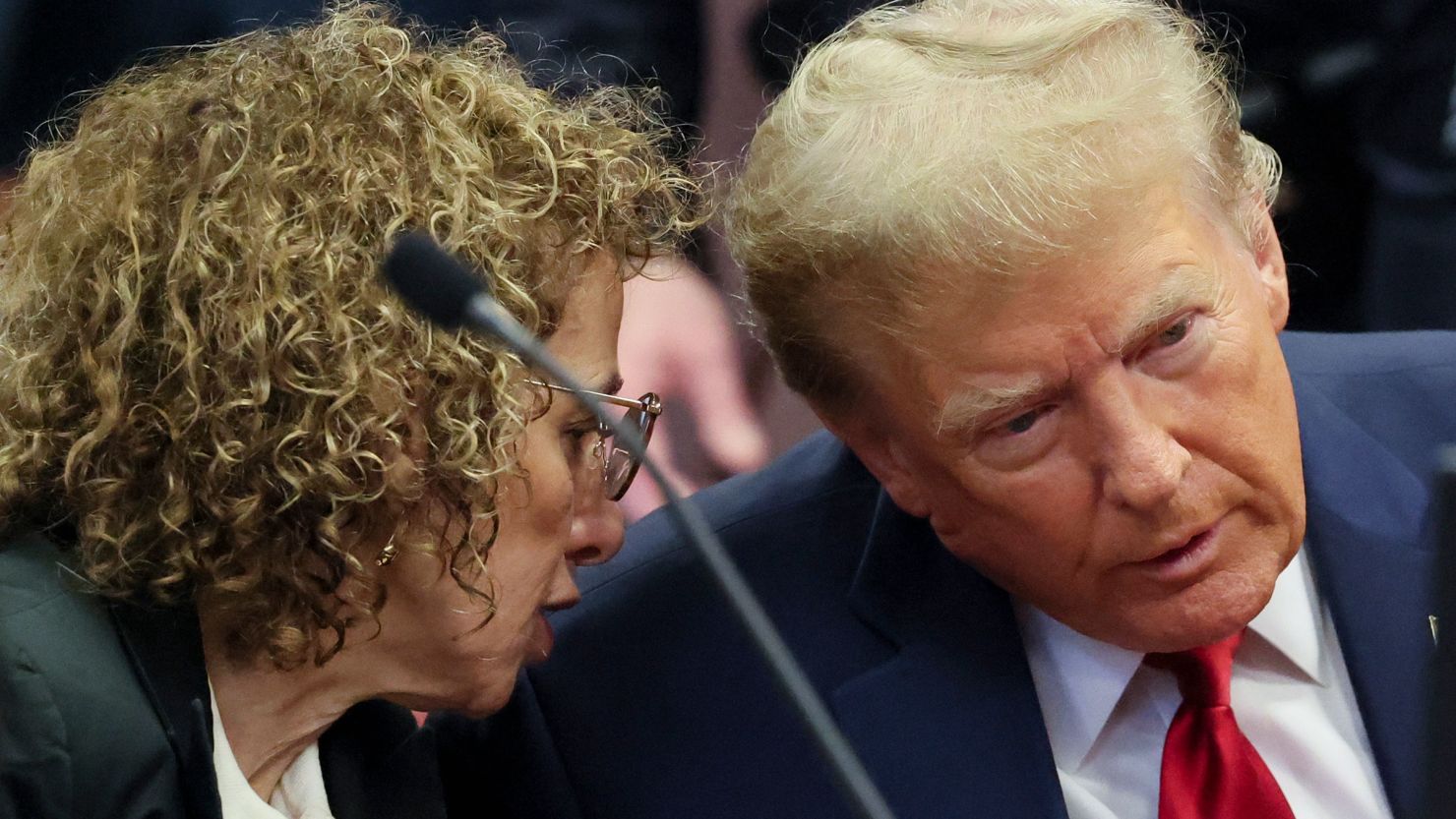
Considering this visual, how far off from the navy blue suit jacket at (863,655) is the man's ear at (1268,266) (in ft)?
0.66

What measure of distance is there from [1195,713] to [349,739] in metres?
0.95

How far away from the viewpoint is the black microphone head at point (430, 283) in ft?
3.48

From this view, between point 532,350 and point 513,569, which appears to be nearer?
point 532,350

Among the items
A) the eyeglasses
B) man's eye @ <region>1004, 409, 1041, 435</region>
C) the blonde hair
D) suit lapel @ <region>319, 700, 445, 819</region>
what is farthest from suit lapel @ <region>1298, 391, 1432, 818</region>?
suit lapel @ <region>319, 700, 445, 819</region>

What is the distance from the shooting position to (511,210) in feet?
5.37

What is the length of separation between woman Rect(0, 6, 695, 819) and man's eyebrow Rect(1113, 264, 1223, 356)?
55cm

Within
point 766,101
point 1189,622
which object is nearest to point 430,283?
point 1189,622

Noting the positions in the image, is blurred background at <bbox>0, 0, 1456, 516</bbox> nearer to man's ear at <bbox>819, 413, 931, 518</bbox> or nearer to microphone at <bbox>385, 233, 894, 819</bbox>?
man's ear at <bbox>819, 413, 931, 518</bbox>

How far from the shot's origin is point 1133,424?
5.38 ft

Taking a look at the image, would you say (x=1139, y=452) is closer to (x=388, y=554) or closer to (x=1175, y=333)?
(x=1175, y=333)

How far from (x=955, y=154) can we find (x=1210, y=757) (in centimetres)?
72

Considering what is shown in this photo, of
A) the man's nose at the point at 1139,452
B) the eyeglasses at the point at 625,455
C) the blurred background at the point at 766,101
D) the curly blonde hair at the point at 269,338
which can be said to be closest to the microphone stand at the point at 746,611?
the curly blonde hair at the point at 269,338

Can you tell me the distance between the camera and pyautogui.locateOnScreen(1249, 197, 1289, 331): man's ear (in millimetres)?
1817

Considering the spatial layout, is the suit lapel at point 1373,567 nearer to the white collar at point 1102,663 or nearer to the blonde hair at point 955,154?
the white collar at point 1102,663
